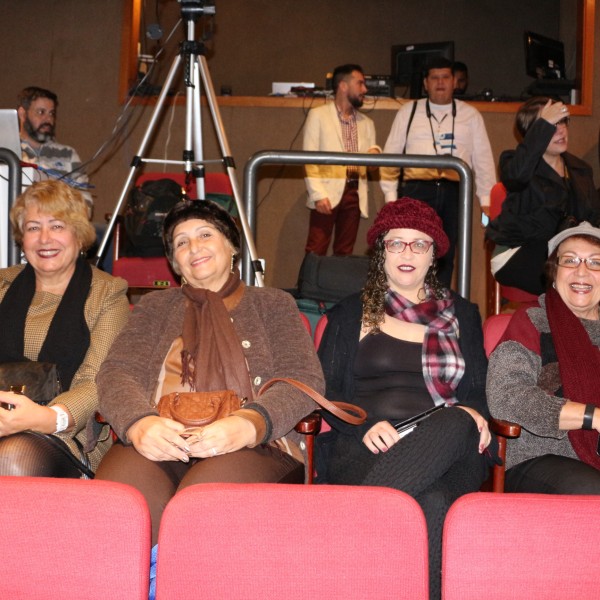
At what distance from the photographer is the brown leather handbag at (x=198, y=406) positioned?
7.07 feet

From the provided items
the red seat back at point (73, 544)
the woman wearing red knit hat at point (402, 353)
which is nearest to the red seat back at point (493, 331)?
the woman wearing red knit hat at point (402, 353)

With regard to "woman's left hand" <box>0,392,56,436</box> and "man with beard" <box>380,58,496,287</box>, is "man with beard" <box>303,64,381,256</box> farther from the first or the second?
"woman's left hand" <box>0,392,56,436</box>

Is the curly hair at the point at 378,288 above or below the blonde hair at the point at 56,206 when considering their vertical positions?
below

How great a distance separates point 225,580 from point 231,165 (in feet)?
7.96

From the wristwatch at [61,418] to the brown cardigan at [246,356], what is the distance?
0.40 feet

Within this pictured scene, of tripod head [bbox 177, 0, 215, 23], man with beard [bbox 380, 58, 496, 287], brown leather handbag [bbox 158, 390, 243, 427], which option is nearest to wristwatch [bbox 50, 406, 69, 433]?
brown leather handbag [bbox 158, 390, 243, 427]

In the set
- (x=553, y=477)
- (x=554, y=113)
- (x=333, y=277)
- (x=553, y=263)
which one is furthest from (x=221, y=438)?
(x=554, y=113)

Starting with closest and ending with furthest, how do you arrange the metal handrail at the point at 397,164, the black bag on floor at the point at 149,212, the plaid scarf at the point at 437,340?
the plaid scarf at the point at 437,340
the metal handrail at the point at 397,164
the black bag on floor at the point at 149,212

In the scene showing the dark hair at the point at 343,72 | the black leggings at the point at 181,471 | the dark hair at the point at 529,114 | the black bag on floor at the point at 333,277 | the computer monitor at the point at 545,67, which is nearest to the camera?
the black leggings at the point at 181,471

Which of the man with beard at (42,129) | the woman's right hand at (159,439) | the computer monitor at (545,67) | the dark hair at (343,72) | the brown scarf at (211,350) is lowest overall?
the woman's right hand at (159,439)

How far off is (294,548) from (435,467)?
71 cm

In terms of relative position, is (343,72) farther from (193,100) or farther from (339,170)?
(193,100)

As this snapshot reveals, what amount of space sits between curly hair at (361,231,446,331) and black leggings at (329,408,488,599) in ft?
1.56

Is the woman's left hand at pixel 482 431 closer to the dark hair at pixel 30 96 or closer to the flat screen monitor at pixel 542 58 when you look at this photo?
the dark hair at pixel 30 96
